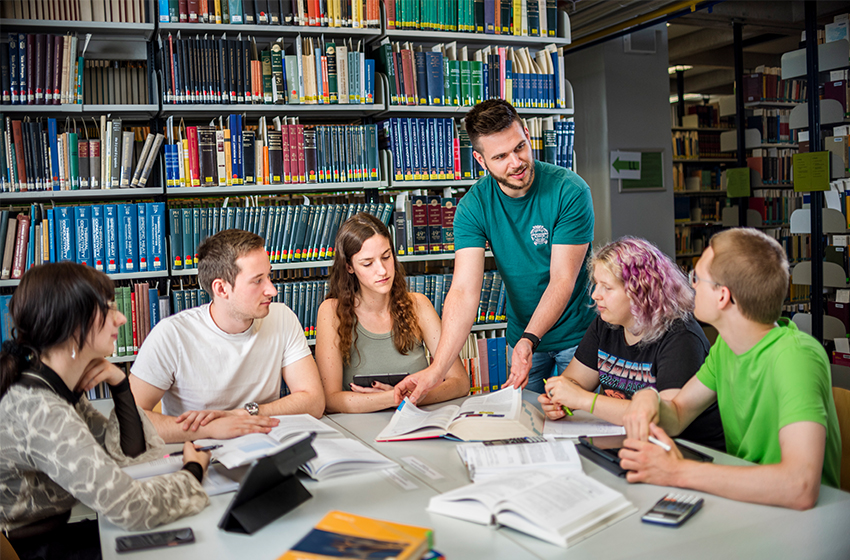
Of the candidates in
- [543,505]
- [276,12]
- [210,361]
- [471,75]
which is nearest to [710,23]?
[471,75]

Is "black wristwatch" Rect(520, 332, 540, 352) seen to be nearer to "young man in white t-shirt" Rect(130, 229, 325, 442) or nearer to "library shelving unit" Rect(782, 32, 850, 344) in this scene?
"young man in white t-shirt" Rect(130, 229, 325, 442)

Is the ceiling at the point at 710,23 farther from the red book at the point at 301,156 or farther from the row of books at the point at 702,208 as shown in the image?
the red book at the point at 301,156

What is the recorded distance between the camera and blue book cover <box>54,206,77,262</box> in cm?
314

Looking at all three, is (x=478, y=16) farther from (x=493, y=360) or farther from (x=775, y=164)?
(x=775, y=164)

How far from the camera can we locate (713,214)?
7711 mm

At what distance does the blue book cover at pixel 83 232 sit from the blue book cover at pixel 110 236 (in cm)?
7

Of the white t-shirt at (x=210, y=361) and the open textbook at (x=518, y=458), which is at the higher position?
the white t-shirt at (x=210, y=361)

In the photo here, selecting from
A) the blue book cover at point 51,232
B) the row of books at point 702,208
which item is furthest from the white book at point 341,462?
the row of books at point 702,208

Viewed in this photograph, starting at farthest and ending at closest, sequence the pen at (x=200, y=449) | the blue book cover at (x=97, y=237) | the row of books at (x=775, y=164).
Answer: the row of books at (x=775, y=164), the blue book cover at (x=97, y=237), the pen at (x=200, y=449)

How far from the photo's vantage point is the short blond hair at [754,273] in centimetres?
143

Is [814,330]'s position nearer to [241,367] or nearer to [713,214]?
[713,214]

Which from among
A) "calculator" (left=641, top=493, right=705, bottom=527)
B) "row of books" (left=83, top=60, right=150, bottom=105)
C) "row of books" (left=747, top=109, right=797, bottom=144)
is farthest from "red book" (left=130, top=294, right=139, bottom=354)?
"row of books" (left=747, top=109, right=797, bottom=144)

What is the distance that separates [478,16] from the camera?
380cm

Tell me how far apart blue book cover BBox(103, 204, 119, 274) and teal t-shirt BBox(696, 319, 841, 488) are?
2.70 m
